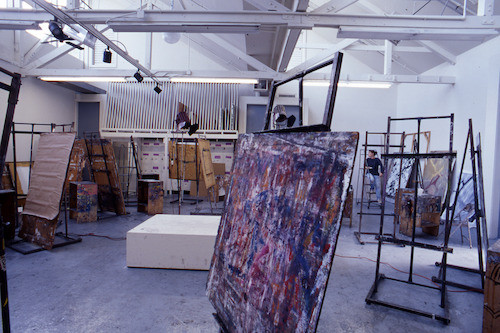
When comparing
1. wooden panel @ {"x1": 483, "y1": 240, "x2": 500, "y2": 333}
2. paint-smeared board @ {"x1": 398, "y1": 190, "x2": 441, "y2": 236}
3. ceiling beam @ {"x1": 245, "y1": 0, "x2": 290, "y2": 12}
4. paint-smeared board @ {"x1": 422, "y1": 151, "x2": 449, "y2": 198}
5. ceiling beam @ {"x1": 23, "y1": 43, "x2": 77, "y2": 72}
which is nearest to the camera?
wooden panel @ {"x1": 483, "y1": 240, "x2": 500, "y2": 333}

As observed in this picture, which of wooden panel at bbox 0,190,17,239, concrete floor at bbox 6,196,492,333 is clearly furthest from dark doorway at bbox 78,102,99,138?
concrete floor at bbox 6,196,492,333

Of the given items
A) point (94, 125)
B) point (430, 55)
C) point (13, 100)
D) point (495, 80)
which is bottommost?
point (13, 100)

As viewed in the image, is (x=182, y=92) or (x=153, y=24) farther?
(x=182, y=92)

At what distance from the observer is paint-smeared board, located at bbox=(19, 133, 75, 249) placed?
356 centimetres

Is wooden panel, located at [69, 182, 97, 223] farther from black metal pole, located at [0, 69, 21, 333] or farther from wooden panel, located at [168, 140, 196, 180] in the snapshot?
black metal pole, located at [0, 69, 21, 333]

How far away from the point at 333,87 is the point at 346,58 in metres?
9.00

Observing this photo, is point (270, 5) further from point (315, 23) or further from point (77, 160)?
point (77, 160)

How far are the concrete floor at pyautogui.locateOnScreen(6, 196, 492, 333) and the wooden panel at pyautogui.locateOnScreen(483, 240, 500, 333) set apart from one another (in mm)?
353

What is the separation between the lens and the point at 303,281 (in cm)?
91

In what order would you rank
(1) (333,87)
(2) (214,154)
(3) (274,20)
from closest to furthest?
1. (1) (333,87)
2. (3) (274,20)
3. (2) (214,154)

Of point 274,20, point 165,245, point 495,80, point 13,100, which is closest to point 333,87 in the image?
point 13,100

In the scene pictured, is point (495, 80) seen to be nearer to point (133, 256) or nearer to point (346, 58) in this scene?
point (346, 58)

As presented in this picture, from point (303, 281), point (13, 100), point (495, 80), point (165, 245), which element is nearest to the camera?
point (303, 281)

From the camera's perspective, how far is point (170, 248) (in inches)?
123
